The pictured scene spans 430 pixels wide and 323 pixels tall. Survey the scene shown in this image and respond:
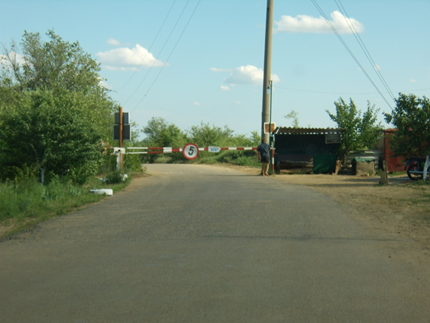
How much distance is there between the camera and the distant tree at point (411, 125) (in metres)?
18.2

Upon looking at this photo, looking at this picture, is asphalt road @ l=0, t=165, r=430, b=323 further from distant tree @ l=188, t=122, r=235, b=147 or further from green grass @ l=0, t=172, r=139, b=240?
distant tree @ l=188, t=122, r=235, b=147

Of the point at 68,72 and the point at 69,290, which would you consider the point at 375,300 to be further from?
the point at 68,72

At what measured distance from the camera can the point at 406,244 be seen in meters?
7.56

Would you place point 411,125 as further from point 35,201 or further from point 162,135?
point 162,135

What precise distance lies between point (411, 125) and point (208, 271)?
47.5 feet

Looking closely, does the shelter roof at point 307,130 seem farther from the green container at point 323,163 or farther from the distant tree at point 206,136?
the distant tree at point 206,136

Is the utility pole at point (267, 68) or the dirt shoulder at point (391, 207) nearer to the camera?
the dirt shoulder at point (391, 207)

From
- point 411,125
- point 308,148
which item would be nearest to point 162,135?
point 308,148

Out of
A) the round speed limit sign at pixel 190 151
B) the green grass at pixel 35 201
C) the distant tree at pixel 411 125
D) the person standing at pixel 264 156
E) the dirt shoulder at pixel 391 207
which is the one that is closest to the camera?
the dirt shoulder at pixel 391 207

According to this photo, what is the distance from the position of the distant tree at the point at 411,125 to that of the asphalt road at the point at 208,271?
31.1ft

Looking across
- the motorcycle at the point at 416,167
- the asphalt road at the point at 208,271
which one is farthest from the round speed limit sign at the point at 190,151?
the asphalt road at the point at 208,271

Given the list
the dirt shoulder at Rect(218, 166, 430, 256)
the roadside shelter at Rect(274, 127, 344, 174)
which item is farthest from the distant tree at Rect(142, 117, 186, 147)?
the dirt shoulder at Rect(218, 166, 430, 256)

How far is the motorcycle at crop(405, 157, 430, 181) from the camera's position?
738 inches

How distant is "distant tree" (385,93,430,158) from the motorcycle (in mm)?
201
